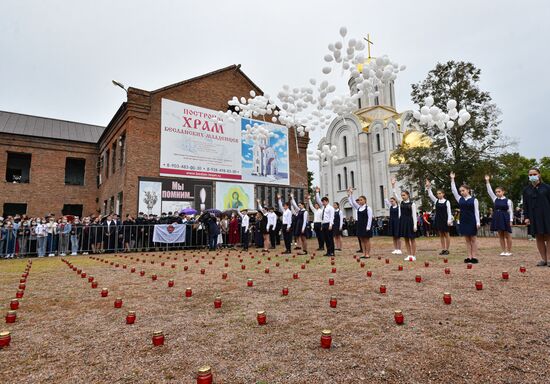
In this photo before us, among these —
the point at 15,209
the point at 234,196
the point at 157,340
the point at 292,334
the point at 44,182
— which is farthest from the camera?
the point at 44,182

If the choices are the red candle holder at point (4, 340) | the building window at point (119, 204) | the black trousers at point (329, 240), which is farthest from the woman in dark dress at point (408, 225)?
the building window at point (119, 204)

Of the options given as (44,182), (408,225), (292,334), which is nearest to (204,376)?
(292,334)

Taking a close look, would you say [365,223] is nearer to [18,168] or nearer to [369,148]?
[18,168]

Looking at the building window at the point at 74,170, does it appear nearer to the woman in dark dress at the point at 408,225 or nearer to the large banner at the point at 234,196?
the large banner at the point at 234,196

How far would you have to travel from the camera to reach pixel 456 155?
26859mm

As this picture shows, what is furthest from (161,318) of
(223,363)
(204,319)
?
(223,363)

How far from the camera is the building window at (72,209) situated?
→ 95.8ft

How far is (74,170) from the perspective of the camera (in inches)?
1236

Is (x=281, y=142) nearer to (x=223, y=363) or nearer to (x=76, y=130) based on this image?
A: (x=76, y=130)

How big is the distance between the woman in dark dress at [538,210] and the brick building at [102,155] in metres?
14.9

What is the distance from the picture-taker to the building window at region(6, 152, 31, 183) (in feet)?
95.3

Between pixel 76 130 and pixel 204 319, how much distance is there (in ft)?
115

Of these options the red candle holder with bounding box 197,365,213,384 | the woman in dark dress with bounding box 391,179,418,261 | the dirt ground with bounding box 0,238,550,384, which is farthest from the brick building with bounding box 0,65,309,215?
the red candle holder with bounding box 197,365,213,384

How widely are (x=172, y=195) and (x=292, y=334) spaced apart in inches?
796
